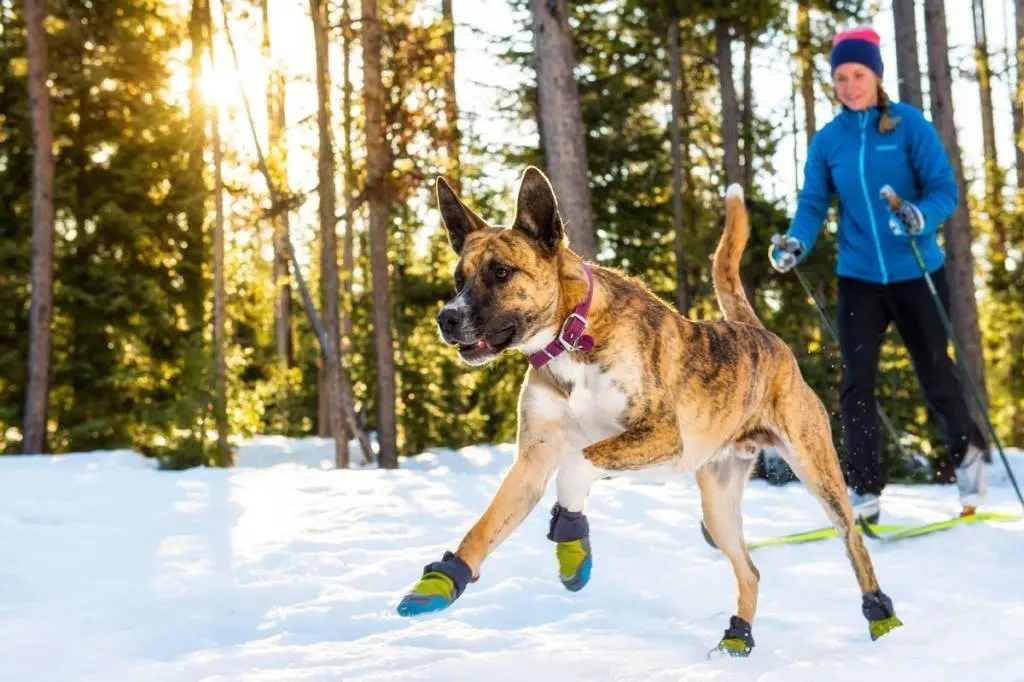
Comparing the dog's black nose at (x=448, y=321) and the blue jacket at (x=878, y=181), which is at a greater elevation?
the blue jacket at (x=878, y=181)

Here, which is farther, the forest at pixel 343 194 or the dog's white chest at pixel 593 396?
the forest at pixel 343 194

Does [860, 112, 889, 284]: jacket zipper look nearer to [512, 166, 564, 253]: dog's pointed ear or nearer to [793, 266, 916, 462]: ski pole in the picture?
[793, 266, 916, 462]: ski pole

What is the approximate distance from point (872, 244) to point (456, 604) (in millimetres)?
3176

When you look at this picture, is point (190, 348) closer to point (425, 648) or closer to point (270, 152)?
point (270, 152)

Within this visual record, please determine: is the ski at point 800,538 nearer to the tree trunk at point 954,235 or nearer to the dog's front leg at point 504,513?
the dog's front leg at point 504,513

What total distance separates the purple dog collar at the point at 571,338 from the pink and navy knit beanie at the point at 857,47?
3.04 m

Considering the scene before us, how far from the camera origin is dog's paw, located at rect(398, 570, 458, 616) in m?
2.87

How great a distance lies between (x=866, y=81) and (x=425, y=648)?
3.97 m

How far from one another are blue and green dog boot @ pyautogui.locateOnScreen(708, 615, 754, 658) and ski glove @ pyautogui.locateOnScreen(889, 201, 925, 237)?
2557mm

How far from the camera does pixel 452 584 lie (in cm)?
299

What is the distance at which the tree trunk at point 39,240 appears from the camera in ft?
51.5

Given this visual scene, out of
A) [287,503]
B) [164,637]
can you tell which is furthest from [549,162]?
[164,637]

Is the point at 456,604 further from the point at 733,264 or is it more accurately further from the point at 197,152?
the point at 197,152

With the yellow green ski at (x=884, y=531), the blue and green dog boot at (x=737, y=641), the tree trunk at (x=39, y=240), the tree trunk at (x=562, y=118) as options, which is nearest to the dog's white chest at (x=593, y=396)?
the blue and green dog boot at (x=737, y=641)
